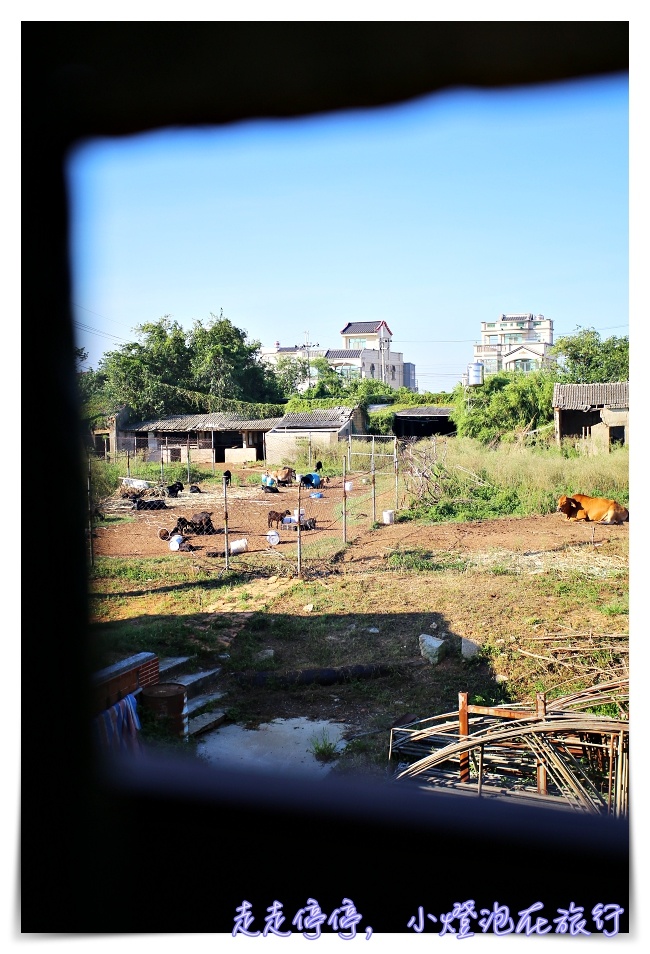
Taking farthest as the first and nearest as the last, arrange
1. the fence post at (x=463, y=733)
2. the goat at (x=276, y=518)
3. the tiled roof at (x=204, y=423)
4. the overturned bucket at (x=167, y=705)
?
1. the goat at (x=276, y=518)
2. the tiled roof at (x=204, y=423)
3. the overturned bucket at (x=167, y=705)
4. the fence post at (x=463, y=733)

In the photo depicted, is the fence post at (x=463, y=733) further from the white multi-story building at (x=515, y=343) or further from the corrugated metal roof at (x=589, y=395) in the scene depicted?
the corrugated metal roof at (x=589, y=395)

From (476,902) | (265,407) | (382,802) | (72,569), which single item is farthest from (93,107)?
(265,407)

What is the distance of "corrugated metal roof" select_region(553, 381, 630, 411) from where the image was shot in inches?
172

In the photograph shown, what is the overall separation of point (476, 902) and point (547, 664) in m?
1.35

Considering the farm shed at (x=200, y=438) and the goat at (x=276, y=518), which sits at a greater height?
the farm shed at (x=200, y=438)

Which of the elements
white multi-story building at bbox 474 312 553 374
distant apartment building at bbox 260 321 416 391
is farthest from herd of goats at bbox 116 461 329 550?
white multi-story building at bbox 474 312 553 374

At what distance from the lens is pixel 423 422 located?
5879 millimetres

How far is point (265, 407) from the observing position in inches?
207

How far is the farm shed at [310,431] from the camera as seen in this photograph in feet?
18.4

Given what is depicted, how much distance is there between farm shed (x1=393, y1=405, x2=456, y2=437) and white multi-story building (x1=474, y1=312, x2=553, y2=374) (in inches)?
23.6

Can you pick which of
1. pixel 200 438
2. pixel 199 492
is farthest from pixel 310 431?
pixel 199 492

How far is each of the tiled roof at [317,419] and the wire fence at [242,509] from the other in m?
0.26

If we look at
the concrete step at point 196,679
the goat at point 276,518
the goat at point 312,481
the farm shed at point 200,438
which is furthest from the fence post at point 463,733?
the goat at point 312,481
